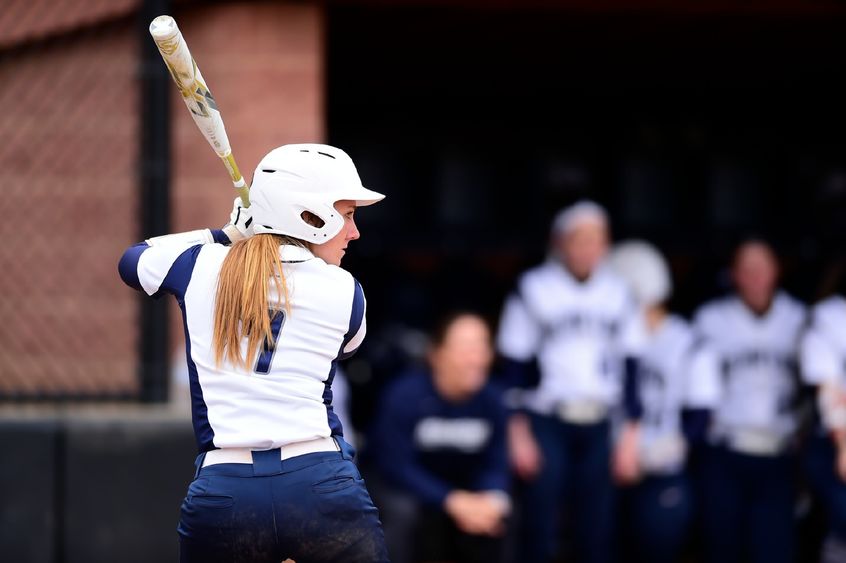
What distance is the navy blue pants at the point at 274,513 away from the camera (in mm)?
3262

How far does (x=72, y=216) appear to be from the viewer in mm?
6355

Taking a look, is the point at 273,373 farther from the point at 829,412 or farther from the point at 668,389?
the point at 829,412

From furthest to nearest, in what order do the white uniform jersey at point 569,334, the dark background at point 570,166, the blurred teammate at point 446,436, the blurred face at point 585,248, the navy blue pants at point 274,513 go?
the dark background at point 570,166 → the blurred face at point 585,248 → the white uniform jersey at point 569,334 → the blurred teammate at point 446,436 → the navy blue pants at point 274,513

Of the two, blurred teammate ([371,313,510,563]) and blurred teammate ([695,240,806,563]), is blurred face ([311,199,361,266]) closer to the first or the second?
blurred teammate ([371,313,510,563])

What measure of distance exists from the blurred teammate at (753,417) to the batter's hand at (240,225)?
3691 mm

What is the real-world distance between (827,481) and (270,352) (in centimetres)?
394

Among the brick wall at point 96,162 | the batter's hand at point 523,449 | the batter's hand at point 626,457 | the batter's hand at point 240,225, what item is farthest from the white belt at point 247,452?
the batter's hand at point 626,457

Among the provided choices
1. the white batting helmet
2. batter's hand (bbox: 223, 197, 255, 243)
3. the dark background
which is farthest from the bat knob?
the dark background

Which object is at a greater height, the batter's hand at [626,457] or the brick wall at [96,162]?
the brick wall at [96,162]

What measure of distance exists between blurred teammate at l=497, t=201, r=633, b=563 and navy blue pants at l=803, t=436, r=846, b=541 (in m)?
1.03

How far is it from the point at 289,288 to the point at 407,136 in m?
5.34

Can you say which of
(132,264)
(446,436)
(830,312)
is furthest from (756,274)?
(132,264)

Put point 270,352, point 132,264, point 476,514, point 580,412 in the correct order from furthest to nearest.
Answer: point 580,412 < point 476,514 < point 132,264 < point 270,352

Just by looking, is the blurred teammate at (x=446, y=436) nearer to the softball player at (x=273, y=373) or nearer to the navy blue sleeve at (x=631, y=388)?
the navy blue sleeve at (x=631, y=388)
